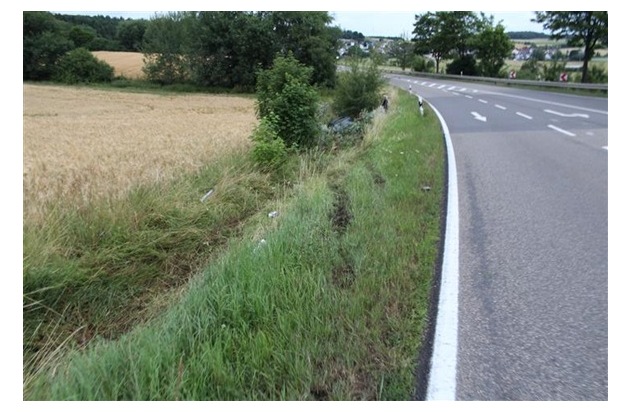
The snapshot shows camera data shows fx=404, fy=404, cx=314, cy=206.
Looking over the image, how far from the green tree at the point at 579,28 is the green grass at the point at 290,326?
27695mm

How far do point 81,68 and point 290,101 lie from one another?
2062 inches

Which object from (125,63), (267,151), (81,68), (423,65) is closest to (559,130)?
(267,151)

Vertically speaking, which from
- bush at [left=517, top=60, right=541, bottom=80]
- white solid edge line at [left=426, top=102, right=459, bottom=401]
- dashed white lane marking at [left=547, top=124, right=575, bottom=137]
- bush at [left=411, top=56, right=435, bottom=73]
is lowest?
white solid edge line at [left=426, top=102, right=459, bottom=401]

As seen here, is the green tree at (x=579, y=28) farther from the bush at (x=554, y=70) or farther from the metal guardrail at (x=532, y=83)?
the bush at (x=554, y=70)

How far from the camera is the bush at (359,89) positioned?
16.0 metres

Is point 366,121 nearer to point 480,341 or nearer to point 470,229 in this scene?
point 470,229

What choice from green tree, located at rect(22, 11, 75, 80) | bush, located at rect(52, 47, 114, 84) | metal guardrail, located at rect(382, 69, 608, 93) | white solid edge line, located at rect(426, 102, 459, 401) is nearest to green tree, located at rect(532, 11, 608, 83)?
metal guardrail, located at rect(382, 69, 608, 93)

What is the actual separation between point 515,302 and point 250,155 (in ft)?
19.4

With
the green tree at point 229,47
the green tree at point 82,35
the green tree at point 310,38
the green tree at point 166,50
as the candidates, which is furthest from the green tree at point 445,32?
the green tree at point 82,35

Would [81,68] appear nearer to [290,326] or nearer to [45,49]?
[45,49]

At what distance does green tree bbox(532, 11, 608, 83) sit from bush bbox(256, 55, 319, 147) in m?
22.7

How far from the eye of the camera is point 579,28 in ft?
85.4

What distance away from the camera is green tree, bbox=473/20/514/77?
44.1m

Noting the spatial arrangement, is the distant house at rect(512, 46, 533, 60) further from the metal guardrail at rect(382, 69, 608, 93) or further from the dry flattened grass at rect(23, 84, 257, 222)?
the dry flattened grass at rect(23, 84, 257, 222)
